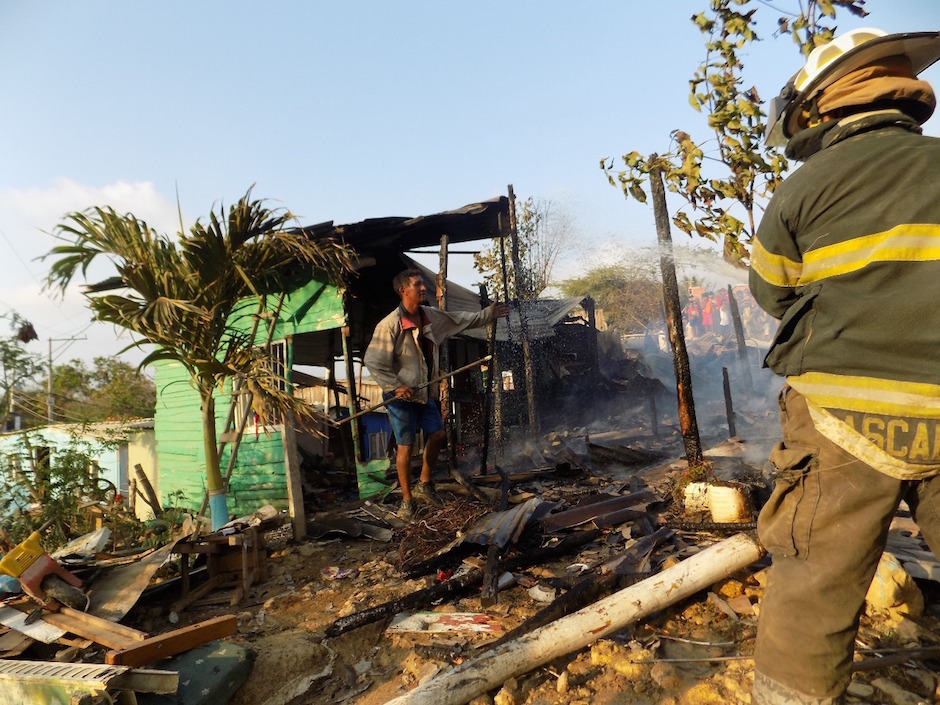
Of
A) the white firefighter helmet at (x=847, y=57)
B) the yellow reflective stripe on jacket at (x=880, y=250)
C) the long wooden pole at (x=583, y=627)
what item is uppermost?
the white firefighter helmet at (x=847, y=57)

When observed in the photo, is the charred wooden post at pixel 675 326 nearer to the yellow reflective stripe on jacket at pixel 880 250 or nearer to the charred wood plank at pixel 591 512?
the charred wood plank at pixel 591 512

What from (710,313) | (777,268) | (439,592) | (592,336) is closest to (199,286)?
(439,592)

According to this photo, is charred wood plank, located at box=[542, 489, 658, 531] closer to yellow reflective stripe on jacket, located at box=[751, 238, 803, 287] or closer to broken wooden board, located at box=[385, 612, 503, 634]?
Answer: broken wooden board, located at box=[385, 612, 503, 634]

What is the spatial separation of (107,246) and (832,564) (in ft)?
17.7

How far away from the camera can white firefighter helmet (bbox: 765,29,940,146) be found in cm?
167

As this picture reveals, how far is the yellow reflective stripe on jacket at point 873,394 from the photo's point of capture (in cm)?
145

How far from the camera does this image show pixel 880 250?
1492mm

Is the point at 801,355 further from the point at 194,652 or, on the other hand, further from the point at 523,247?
the point at 523,247

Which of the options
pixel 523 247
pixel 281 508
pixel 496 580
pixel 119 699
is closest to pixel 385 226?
pixel 281 508

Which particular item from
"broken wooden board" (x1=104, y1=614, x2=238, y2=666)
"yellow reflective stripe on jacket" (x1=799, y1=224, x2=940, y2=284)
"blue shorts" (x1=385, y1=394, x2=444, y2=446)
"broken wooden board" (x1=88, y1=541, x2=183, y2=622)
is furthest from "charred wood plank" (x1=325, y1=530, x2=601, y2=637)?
"yellow reflective stripe on jacket" (x1=799, y1=224, x2=940, y2=284)

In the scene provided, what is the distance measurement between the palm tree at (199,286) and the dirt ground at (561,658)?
1.45m

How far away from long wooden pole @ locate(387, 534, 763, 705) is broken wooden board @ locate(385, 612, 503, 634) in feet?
2.00

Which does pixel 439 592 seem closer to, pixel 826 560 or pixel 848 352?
pixel 826 560

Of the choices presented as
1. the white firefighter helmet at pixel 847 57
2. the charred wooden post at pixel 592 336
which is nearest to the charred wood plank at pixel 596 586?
the white firefighter helmet at pixel 847 57
